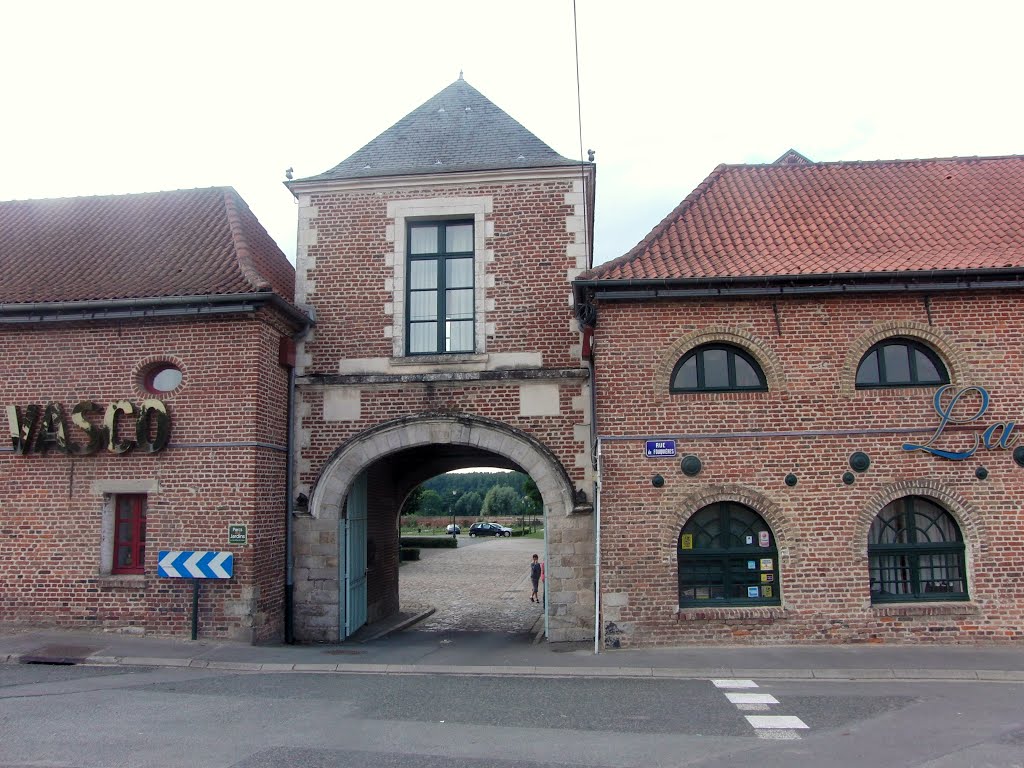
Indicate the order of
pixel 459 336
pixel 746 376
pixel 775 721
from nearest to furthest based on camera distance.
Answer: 1. pixel 775 721
2. pixel 746 376
3. pixel 459 336

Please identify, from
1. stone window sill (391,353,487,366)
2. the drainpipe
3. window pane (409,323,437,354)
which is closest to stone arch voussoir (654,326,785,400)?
the drainpipe

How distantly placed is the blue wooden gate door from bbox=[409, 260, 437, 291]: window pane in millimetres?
3282

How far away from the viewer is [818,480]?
1072cm

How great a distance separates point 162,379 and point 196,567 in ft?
9.28

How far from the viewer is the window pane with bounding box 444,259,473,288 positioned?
12930 mm

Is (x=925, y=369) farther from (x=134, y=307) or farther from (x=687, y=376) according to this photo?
(x=134, y=307)

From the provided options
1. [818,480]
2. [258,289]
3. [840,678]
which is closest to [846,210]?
[818,480]

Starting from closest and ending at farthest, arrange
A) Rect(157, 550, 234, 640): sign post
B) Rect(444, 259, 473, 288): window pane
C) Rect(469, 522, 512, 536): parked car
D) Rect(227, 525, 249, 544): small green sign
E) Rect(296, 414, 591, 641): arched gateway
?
Rect(157, 550, 234, 640): sign post < Rect(227, 525, 249, 544): small green sign < Rect(296, 414, 591, 641): arched gateway < Rect(444, 259, 473, 288): window pane < Rect(469, 522, 512, 536): parked car

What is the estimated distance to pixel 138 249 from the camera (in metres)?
13.3

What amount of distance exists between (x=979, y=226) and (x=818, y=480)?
486 cm

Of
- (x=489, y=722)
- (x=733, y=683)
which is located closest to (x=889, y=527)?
(x=733, y=683)

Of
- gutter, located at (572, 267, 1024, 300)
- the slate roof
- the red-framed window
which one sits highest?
the slate roof

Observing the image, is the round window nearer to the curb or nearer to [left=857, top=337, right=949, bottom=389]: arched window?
the curb

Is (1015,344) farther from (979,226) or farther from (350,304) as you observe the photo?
(350,304)
